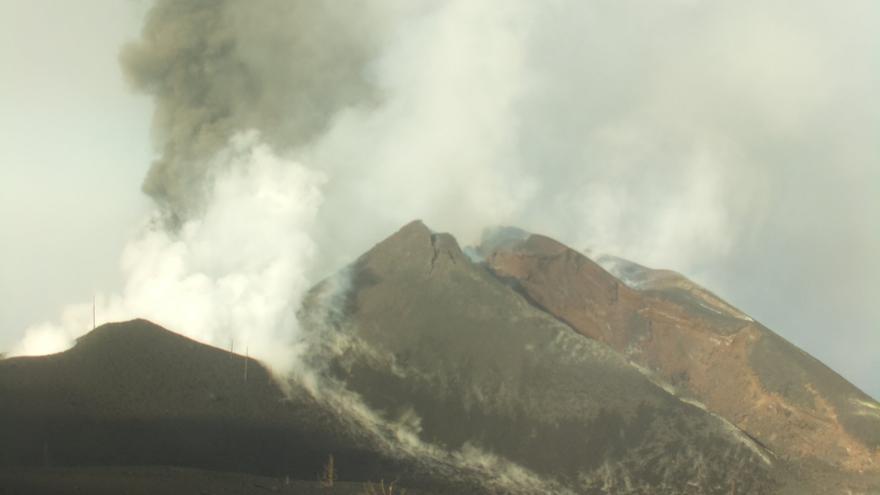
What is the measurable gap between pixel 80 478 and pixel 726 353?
130ft

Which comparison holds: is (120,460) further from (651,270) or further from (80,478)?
(651,270)

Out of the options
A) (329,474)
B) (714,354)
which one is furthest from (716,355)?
(329,474)

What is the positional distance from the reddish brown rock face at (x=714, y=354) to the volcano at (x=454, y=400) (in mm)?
123

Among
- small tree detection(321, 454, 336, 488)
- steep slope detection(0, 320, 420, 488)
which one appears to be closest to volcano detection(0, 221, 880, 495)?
steep slope detection(0, 320, 420, 488)

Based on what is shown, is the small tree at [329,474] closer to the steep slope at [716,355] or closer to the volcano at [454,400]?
the volcano at [454,400]

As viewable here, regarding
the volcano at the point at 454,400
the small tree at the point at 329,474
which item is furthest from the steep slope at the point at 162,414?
the small tree at the point at 329,474

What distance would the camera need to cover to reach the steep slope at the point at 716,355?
49.3m

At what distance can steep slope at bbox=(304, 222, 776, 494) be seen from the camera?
40062mm

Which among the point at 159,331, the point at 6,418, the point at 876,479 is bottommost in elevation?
the point at 876,479

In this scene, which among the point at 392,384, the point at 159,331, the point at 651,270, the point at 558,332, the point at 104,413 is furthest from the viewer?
the point at 651,270

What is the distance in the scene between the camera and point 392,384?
44.0m

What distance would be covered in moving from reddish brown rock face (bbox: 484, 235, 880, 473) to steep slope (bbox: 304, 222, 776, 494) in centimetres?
691

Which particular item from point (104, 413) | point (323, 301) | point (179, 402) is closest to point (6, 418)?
point (104, 413)

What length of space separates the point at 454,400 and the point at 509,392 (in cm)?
267
